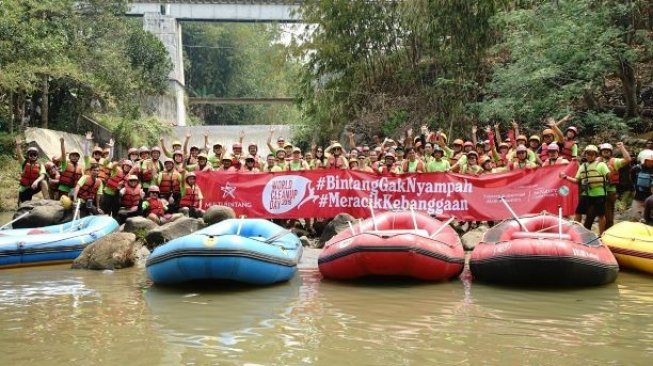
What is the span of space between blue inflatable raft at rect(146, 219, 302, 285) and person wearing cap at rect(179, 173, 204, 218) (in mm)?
3615

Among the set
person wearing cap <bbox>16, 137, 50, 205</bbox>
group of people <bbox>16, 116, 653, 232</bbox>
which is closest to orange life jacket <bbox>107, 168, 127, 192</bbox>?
group of people <bbox>16, 116, 653, 232</bbox>

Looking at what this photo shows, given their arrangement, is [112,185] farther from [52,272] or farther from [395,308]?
[395,308]

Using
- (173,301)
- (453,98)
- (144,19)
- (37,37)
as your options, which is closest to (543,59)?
(453,98)

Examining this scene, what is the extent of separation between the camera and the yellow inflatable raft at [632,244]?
8.97 metres

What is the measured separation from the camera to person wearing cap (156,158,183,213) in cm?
1224

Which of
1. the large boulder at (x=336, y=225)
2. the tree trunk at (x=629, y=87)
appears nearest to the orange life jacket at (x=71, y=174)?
the large boulder at (x=336, y=225)

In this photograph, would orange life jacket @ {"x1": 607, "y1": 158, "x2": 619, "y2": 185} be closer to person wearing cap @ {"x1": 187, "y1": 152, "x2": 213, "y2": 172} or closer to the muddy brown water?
the muddy brown water

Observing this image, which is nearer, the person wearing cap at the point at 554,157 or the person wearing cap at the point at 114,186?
the person wearing cap at the point at 554,157

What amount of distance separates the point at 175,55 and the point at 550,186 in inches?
1225

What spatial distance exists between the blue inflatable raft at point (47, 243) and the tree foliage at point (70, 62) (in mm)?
10273

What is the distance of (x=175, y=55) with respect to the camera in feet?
127

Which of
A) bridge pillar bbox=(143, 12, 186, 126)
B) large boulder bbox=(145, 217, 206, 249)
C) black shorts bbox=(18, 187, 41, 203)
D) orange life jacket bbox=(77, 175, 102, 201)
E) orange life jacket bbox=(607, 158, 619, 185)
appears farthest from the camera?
bridge pillar bbox=(143, 12, 186, 126)

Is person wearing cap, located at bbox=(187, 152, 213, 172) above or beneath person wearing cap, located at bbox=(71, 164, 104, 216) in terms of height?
above

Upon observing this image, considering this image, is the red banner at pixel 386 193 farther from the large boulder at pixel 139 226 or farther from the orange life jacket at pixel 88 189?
the orange life jacket at pixel 88 189
